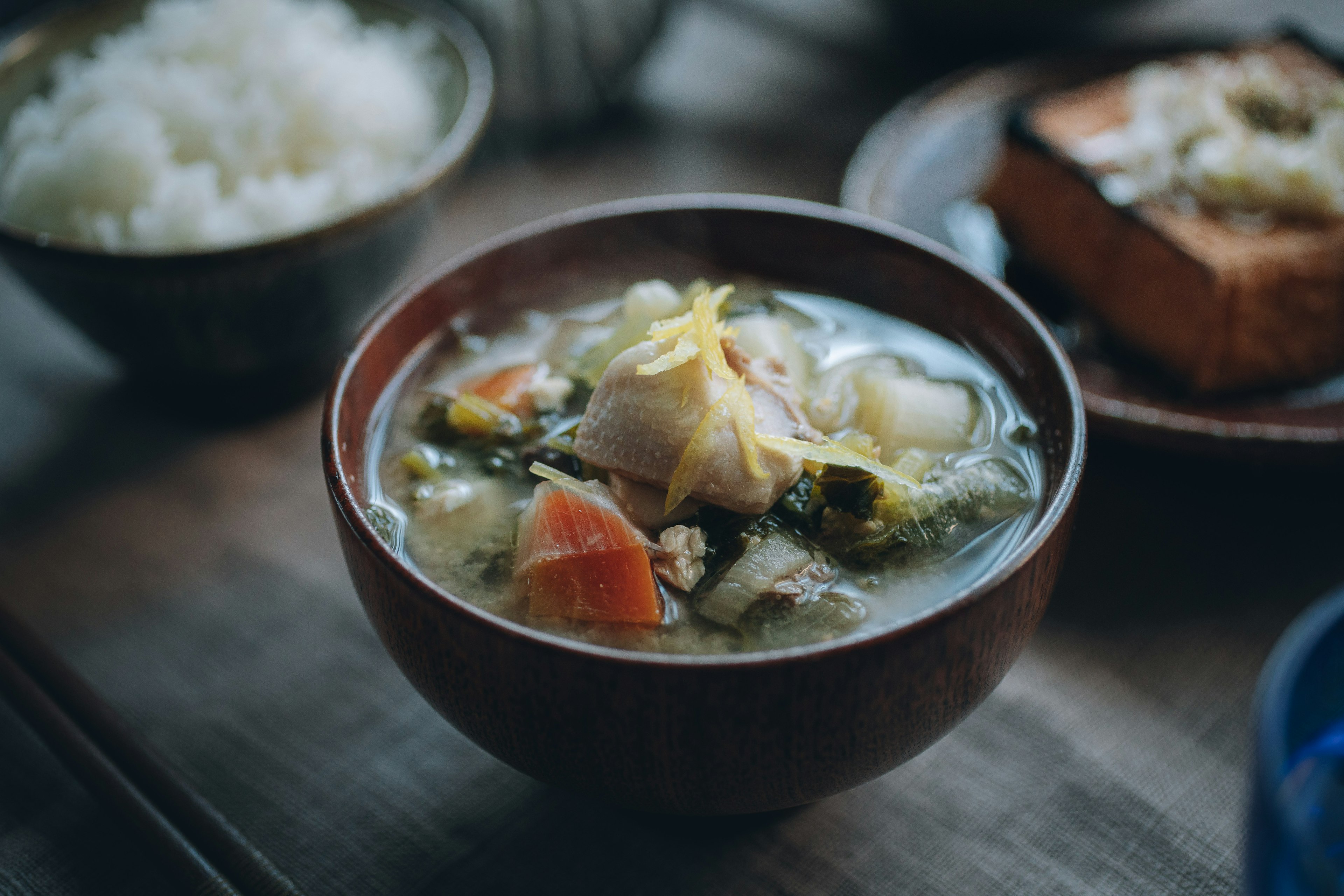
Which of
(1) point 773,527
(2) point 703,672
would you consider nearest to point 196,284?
(1) point 773,527

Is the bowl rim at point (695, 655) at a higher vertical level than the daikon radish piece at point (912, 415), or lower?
higher

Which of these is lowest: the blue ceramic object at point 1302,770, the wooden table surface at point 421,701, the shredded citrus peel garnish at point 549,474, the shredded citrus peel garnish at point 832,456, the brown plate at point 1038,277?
the wooden table surface at point 421,701

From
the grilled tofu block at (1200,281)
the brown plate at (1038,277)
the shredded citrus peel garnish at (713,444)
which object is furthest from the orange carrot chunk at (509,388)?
the grilled tofu block at (1200,281)

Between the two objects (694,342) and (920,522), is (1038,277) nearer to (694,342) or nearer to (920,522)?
(920,522)

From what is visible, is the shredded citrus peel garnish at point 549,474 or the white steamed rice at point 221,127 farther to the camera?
the white steamed rice at point 221,127

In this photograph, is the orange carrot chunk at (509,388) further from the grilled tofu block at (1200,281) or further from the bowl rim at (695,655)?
the grilled tofu block at (1200,281)

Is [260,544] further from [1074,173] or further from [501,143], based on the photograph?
[1074,173]
